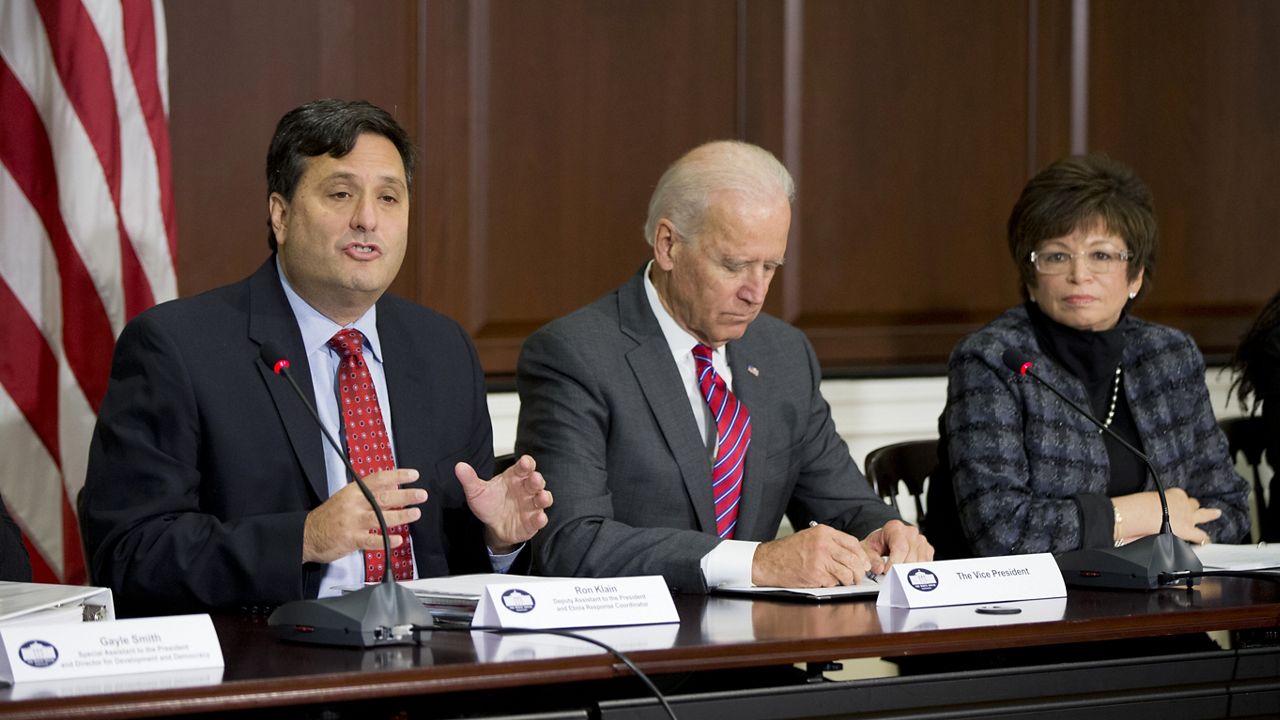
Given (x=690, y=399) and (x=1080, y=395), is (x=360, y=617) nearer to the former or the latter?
(x=690, y=399)

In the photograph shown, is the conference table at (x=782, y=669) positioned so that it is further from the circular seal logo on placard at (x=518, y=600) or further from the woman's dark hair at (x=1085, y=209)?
the woman's dark hair at (x=1085, y=209)

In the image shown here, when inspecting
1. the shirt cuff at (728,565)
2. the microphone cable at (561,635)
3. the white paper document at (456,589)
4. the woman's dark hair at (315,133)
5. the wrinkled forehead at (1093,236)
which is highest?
the woman's dark hair at (315,133)

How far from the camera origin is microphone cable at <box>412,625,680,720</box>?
1696mm

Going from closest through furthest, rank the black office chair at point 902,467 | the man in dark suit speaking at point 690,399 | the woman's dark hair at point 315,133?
1. the woman's dark hair at point 315,133
2. the man in dark suit speaking at point 690,399
3. the black office chair at point 902,467

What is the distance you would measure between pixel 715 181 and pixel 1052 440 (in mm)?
889

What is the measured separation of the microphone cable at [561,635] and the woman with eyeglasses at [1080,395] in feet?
4.42


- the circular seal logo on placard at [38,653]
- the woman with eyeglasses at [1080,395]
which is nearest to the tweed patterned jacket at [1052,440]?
the woman with eyeglasses at [1080,395]

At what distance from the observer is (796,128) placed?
409 centimetres

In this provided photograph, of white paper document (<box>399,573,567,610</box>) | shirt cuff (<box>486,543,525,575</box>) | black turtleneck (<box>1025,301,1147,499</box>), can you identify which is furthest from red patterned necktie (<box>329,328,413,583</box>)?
black turtleneck (<box>1025,301,1147,499</box>)

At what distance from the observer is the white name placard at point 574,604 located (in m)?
1.89

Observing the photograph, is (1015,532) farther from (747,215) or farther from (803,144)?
(803,144)

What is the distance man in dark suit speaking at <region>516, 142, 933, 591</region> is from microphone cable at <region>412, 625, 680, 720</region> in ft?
2.03

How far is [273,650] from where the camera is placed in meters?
1.78

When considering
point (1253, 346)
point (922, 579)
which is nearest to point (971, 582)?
point (922, 579)
